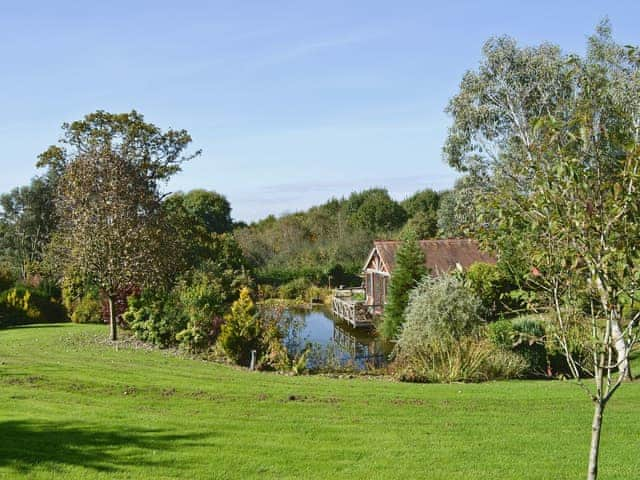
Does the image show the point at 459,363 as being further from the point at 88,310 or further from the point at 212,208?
the point at 212,208

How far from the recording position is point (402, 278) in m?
20.1

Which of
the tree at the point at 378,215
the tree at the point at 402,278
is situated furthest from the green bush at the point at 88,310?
the tree at the point at 378,215

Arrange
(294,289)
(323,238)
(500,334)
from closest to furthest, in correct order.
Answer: (500,334)
(294,289)
(323,238)

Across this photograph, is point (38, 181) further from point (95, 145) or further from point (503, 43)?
point (503, 43)

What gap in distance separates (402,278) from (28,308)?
13.8 metres

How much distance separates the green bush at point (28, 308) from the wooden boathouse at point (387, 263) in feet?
39.8

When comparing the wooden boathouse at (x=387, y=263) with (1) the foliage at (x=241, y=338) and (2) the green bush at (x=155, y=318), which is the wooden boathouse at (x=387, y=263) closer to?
(2) the green bush at (x=155, y=318)

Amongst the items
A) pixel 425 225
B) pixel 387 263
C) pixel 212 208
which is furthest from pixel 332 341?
pixel 212 208

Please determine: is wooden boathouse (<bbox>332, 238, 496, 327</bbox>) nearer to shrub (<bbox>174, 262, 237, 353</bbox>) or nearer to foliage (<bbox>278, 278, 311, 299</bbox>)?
foliage (<bbox>278, 278, 311, 299</bbox>)

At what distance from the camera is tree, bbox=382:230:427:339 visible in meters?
19.9

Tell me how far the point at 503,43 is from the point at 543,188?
72.7 feet

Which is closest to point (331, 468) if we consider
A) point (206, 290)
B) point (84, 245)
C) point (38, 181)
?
point (206, 290)

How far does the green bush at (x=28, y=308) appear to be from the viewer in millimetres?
21578

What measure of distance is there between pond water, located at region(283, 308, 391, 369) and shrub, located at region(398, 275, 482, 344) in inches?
56.1
